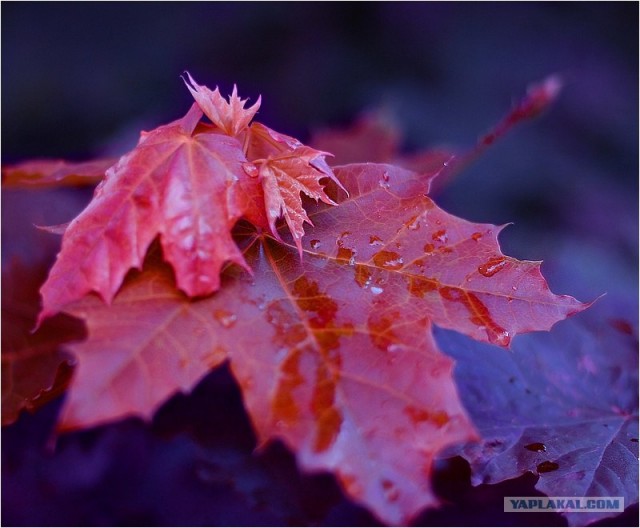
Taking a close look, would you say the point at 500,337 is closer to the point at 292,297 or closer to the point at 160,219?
the point at 292,297

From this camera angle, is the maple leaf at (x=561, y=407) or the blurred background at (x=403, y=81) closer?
the maple leaf at (x=561, y=407)

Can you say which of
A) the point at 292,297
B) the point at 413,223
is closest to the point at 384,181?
the point at 413,223

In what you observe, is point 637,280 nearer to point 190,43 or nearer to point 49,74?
point 190,43

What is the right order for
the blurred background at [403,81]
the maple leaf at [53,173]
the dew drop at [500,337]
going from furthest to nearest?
the blurred background at [403,81]
the maple leaf at [53,173]
the dew drop at [500,337]

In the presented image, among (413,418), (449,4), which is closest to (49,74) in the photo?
(449,4)

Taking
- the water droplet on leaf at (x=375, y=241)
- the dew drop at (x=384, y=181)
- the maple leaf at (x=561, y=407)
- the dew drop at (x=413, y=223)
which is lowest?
the maple leaf at (x=561, y=407)

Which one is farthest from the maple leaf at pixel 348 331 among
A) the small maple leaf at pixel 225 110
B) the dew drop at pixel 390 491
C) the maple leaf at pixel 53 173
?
the maple leaf at pixel 53 173

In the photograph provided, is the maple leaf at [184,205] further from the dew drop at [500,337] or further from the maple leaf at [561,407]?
the maple leaf at [561,407]

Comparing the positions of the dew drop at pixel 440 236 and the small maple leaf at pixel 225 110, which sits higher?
the small maple leaf at pixel 225 110
